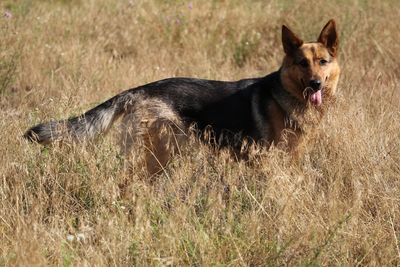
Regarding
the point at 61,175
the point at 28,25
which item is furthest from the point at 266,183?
the point at 28,25

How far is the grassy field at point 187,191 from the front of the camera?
3.26 metres

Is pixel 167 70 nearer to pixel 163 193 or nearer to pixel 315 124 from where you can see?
pixel 315 124

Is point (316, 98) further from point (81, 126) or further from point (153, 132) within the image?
point (81, 126)

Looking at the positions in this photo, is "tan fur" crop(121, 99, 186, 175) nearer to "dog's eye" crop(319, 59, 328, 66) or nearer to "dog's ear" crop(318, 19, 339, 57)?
"dog's eye" crop(319, 59, 328, 66)

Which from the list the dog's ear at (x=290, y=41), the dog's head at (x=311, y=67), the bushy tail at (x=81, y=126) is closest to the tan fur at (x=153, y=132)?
the bushy tail at (x=81, y=126)

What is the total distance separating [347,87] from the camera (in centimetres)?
A: 663

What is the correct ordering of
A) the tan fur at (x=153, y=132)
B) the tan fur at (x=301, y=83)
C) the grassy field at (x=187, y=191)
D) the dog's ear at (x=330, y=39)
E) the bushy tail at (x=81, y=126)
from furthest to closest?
the dog's ear at (x=330, y=39) → the tan fur at (x=301, y=83) → the tan fur at (x=153, y=132) → the bushy tail at (x=81, y=126) → the grassy field at (x=187, y=191)

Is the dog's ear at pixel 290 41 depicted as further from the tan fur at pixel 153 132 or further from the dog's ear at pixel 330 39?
the tan fur at pixel 153 132

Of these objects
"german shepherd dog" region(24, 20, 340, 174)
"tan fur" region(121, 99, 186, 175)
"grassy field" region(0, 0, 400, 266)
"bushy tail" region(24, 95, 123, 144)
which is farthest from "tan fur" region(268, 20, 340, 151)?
"bushy tail" region(24, 95, 123, 144)

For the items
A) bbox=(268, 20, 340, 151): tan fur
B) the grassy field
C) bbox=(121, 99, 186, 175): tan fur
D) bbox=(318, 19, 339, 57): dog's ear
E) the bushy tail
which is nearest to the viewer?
the grassy field

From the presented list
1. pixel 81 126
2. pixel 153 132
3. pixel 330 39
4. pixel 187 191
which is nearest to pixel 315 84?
pixel 330 39

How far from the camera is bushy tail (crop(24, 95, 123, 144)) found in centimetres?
432

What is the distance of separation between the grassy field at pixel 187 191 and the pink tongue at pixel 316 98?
16 centimetres

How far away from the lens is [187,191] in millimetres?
3969
